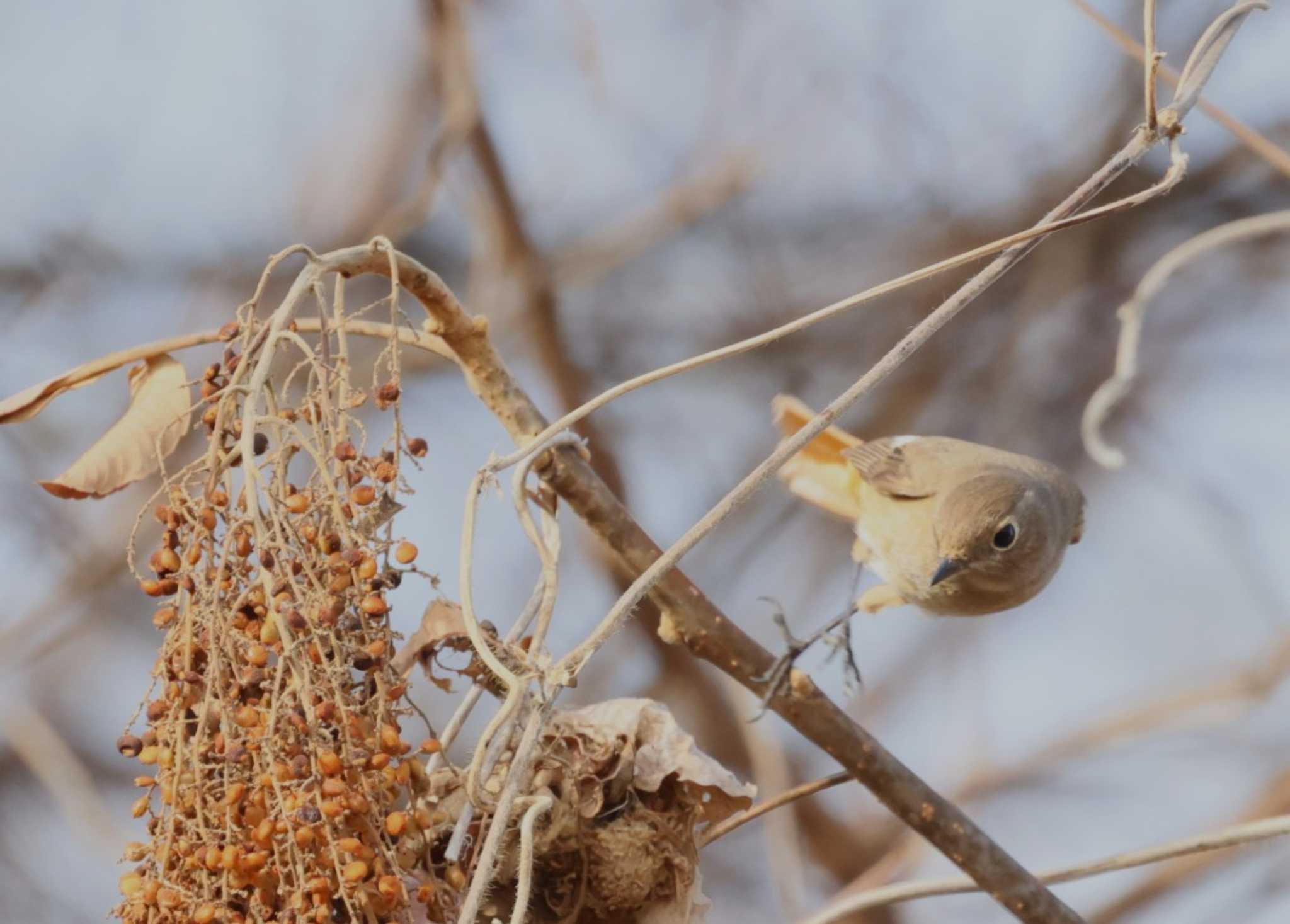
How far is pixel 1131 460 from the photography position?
4801mm

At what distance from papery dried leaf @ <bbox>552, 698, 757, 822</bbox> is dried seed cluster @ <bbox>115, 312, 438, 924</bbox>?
0.89 feet

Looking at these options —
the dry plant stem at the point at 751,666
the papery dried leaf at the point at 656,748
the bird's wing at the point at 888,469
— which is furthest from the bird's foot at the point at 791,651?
the bird's wing at the point at 888,469

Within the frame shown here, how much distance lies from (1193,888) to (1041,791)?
73 cm

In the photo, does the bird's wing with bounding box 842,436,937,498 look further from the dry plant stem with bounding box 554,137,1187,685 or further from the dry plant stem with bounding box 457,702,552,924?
the dry plant stem with bounding box 457,702,552,924

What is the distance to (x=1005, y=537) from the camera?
111 inches

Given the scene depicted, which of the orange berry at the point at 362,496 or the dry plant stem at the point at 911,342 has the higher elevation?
the dry plant stem at the point at 911,342

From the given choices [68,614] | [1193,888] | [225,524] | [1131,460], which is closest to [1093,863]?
[225,524]

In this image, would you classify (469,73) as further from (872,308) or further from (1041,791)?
(1041,791)

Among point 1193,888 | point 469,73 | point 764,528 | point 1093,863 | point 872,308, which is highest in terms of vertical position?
point 872,308

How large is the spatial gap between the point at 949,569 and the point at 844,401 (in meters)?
1.71

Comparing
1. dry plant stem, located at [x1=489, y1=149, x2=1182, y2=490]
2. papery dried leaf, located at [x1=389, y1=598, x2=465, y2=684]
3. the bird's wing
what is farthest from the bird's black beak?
papery dried leaf, located at [x1=389, y1=598, x2=465, y2=684]

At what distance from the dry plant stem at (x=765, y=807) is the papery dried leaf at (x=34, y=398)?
0.74m

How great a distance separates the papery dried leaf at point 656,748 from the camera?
140 centimetres

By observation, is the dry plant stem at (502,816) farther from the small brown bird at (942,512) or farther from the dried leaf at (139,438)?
the small brown bird at (942,512)
